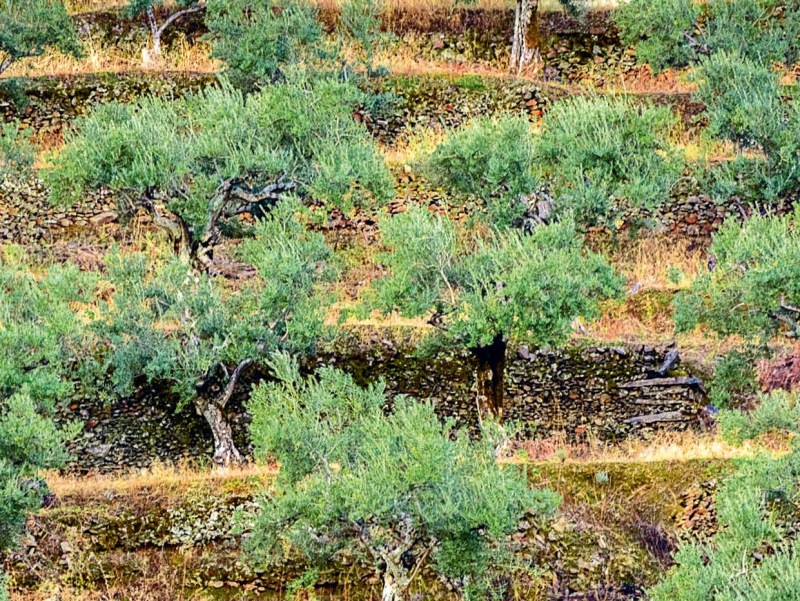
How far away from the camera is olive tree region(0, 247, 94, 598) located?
2973 centimetres

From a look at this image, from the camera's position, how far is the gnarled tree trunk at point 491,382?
35.5 meters

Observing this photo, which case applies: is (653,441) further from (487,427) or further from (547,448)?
(487,427)

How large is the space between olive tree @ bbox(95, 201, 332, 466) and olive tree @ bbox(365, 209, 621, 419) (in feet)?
5.48

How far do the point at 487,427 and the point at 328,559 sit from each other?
12.2 ft

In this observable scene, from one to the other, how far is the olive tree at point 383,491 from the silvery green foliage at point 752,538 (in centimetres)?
314

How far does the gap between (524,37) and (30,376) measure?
26.3m

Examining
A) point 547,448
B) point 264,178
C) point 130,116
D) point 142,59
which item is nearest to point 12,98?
point 142,59

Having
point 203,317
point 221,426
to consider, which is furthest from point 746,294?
point 221,426

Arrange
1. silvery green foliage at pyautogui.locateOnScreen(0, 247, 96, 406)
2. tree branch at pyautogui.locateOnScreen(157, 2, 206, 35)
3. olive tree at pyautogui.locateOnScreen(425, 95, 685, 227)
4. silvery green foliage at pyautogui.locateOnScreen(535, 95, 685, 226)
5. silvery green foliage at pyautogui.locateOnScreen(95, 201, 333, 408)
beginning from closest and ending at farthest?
1. silvery green foliage at pyautogui.locateOnScreen(0, 247, 96, 406)
2. silvery green foliage at pyautogui.locateOnScreen(95, 201, 333, 408)
3. olive tree at pyautogui.locateOnScreen(425, 95, 685, 227)
4. silvery green foliage at pyautogui.locateOnScreen(535, 95, 685, 226)
5. tree branch at pyautogui.locateOnScreen(157, 2, 206, 35)

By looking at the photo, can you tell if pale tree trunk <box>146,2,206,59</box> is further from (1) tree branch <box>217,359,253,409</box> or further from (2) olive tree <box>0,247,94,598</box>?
(1) tree branch <box>217,359,253,409</box>

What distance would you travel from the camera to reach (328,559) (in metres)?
28.7

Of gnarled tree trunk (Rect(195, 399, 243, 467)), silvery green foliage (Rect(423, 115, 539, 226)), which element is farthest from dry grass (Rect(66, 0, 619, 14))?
gnarled tree trunk (Rect(195, 399, 243, 467))

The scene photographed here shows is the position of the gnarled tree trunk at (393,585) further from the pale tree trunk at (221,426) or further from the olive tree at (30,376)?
the pale tree trunk at (221,426)

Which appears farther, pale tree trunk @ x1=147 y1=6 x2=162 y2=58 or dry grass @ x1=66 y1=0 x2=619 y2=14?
dry grass @ x1=66 y1=0 x2=619 y2=14
